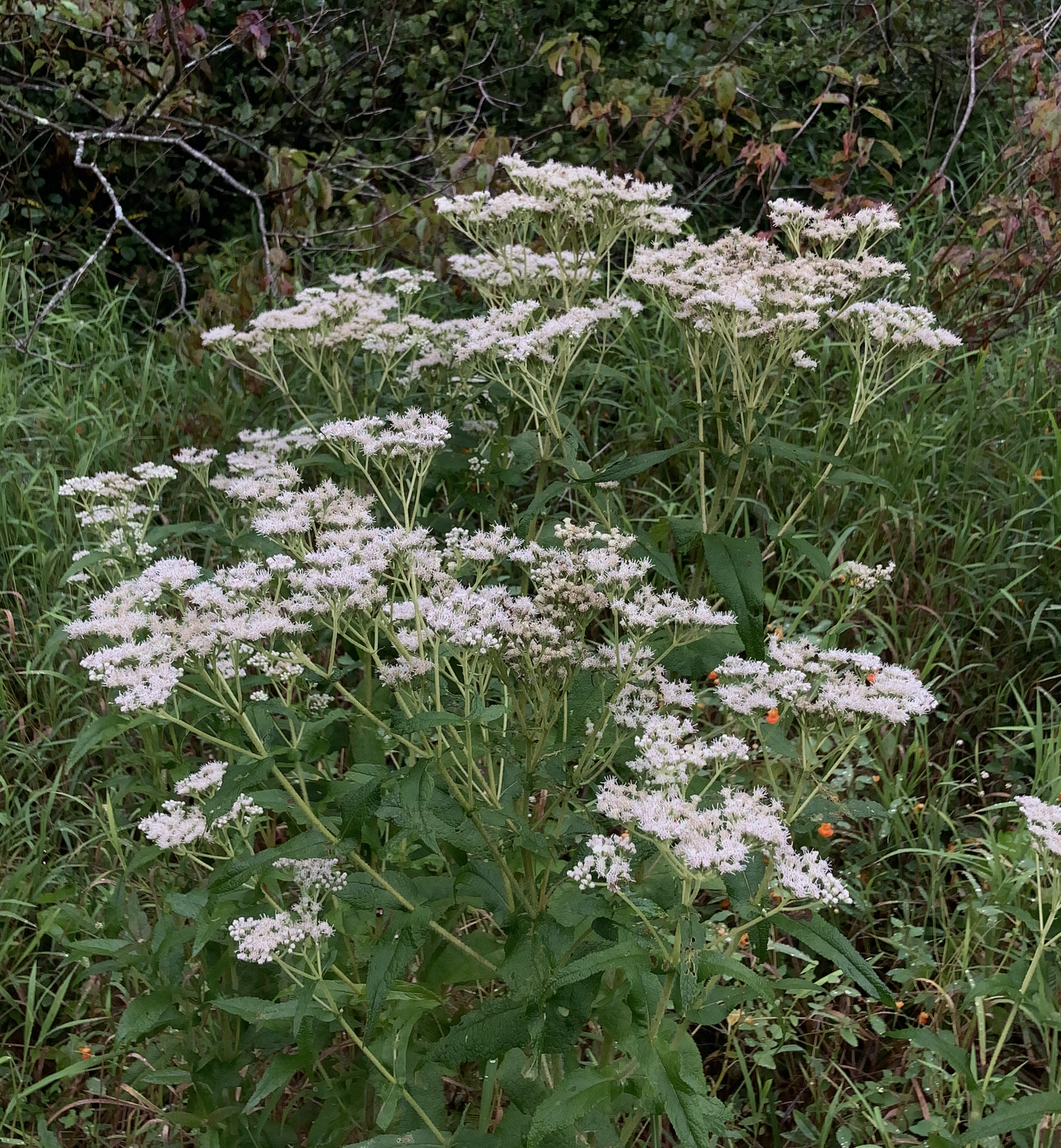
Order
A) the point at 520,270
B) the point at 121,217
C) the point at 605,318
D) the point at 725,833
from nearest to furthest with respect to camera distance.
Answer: the point at 725,833, the point at 605,318, the point at 520,270, the point at 121,217

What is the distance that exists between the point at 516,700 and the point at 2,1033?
8.05 feet

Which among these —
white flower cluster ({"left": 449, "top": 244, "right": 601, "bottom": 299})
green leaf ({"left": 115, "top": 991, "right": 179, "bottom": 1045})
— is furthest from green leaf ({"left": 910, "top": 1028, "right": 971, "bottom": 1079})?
white flower cluster ({"left": 449, "top": 244, "right": 601, "bottom": 299})

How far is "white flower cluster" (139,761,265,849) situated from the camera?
260cm

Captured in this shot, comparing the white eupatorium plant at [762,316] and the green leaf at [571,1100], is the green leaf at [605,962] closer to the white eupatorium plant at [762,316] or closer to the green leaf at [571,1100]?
the green leaf at [571,1100]

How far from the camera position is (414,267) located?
616 centimetres

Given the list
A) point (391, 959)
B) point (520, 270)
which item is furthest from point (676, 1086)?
point (520, 270)

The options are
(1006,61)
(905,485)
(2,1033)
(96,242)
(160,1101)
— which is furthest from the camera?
(96,242)

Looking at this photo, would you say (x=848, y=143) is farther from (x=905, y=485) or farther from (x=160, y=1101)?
(x=160, y=1101)

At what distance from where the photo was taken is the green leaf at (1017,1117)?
2406 millimetres

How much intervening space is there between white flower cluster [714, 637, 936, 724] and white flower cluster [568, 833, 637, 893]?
479 millimetres

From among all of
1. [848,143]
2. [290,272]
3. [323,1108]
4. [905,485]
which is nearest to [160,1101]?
[323,1108]

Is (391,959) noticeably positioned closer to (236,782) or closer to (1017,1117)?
(236,782)

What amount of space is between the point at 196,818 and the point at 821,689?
1539 mm

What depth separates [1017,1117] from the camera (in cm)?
241
